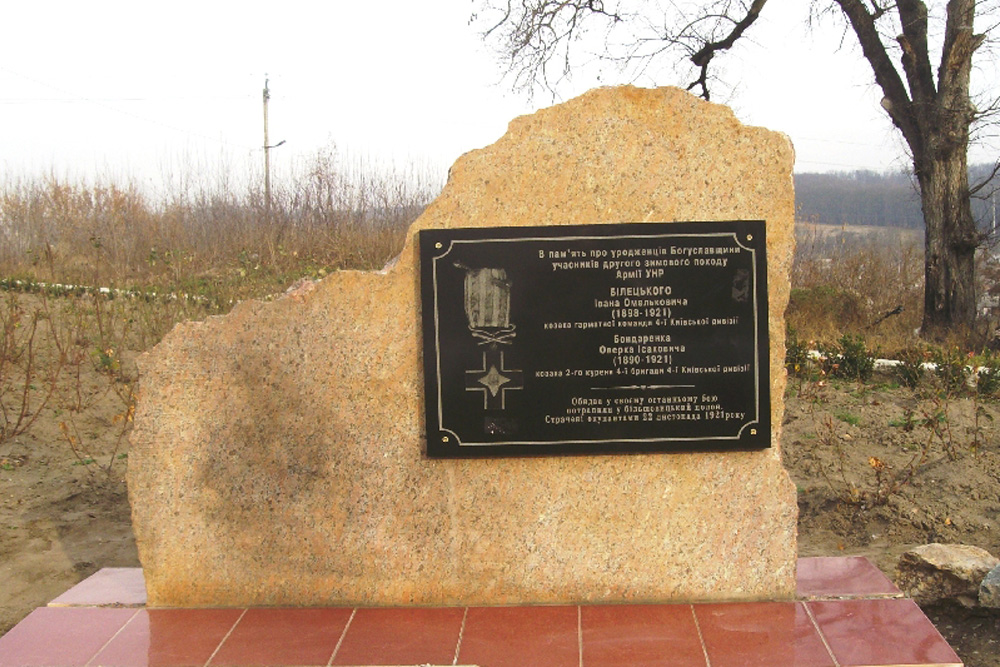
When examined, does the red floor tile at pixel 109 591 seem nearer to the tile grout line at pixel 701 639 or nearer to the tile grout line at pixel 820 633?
the tile grout line at pixel 701 639

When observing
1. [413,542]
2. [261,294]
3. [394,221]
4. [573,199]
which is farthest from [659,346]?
[394,221]

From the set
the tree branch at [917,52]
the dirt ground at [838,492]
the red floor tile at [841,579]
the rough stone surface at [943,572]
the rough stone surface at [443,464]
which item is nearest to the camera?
the rough stone surface at [443,464]

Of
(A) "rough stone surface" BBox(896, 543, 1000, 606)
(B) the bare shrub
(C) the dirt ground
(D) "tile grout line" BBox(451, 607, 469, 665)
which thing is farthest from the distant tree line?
(D) "tile grout line" BBox(451, 607, 469, 665)

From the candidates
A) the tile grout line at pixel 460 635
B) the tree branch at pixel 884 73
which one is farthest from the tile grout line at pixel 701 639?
the tree branch at pixel 884 73

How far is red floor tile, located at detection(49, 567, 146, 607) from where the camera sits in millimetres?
3488

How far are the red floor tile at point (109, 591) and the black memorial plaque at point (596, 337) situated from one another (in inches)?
53.2

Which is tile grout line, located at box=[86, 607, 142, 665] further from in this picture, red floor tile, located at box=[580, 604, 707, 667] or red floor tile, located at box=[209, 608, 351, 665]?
red floor tile, located at box=[580, 604, 707, 667]

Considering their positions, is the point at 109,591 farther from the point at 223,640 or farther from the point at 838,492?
the point at 838,492

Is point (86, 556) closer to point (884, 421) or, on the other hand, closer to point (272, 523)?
point (272, 523)

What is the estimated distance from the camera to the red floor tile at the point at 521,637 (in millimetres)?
3016

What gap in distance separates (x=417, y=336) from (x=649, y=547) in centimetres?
115

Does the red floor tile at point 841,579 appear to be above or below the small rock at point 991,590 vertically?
above

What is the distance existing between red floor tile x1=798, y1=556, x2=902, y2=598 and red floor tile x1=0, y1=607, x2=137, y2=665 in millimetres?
2544

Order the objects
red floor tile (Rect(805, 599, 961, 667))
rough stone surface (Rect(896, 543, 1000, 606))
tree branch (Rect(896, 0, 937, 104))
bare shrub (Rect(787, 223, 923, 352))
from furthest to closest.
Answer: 1. tree branch (Rect(896, 0, 937, 104))
2. bare shrub (Rect(787, 223, 923, 352))
3. rough stone surface (Rect(896, 543, 1000, 606))
4. red floor tile (Rect(805, 599, 961, 667))
